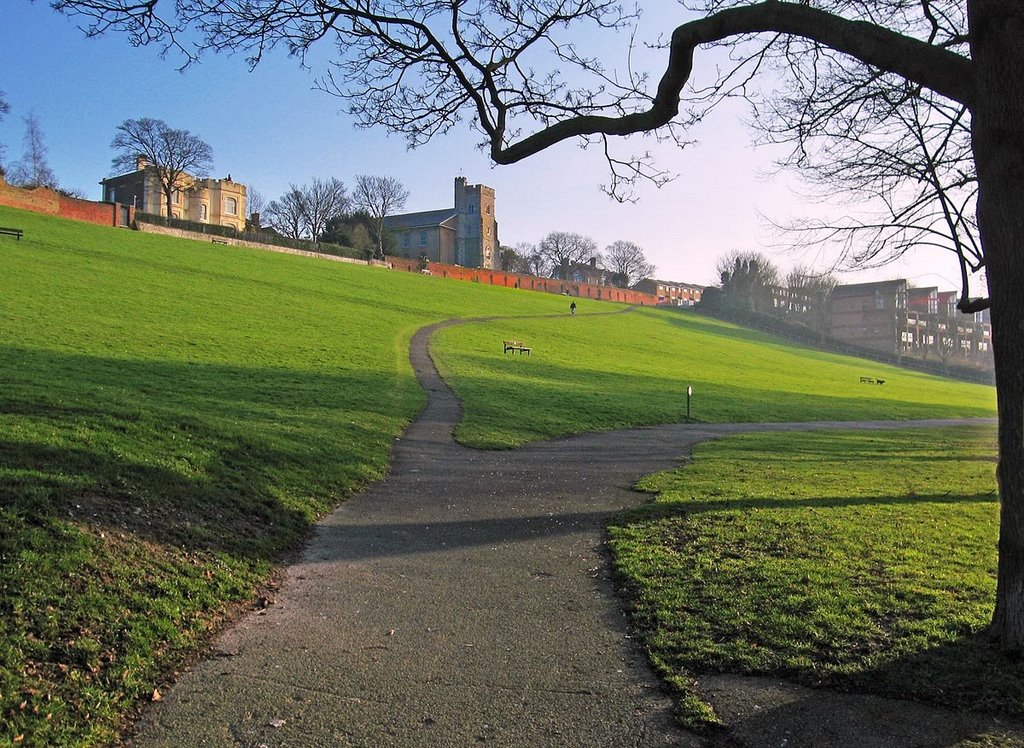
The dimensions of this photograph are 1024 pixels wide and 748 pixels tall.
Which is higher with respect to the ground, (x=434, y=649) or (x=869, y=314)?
(x=869, y=314)

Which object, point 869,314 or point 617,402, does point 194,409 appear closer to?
point 617,402

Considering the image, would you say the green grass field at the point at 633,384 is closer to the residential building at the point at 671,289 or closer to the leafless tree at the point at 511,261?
the leafless tree at the point at 511,261

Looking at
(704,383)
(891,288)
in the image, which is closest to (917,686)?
(704,383)

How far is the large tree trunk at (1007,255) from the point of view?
16.1ft

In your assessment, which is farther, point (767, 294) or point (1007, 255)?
point (767, 294)

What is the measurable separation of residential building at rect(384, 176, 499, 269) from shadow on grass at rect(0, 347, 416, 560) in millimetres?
104081

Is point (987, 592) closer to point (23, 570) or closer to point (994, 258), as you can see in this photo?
point (994, 258)

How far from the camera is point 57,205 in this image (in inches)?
2240

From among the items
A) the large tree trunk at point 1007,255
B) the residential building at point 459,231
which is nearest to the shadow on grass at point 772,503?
the large tree trunk at point 1007,255

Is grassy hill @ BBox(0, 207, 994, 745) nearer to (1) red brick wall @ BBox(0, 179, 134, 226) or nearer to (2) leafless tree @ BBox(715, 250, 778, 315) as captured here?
(1) red brick wall @ BBox(0, 179, 134, 226)

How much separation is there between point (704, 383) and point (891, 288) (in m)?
79.8

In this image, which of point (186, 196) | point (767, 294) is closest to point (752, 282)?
point (767, 294)

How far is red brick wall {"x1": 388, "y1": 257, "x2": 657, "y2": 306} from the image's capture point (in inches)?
3413

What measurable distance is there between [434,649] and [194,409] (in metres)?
11.1
